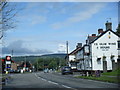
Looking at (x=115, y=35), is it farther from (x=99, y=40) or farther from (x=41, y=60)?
(x=41, y=60)

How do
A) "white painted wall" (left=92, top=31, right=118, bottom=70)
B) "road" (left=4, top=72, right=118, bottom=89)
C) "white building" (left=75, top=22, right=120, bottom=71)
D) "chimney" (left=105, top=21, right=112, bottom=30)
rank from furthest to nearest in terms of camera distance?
"chimney" (left=105, top=21, right=112, bottom=30) → "white painted wall" (left=92, top=31, right=118, bottom=70) → "white building" (left=75, top=22, right=120, bottom=71) → "road" (left=4, top=72, right=118, bottom=89)

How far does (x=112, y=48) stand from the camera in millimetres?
52375

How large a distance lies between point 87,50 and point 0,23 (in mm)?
39403

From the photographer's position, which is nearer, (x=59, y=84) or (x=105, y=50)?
(x=59, y=84)

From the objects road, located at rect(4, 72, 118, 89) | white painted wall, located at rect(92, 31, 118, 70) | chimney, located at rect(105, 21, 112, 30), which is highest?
chimney, located at rect(105, 21, 112, 30)

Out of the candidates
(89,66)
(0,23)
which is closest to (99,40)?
(89,66)

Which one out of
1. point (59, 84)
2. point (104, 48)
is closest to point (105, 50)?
point (104, 48)

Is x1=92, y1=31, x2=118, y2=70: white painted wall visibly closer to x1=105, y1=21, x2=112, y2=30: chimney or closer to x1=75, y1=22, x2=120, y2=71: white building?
x1=75, y1=22, x2=120, y2=71: white building

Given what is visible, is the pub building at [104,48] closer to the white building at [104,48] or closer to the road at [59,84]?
the white building at [104,48]

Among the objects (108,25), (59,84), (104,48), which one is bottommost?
(59,84)

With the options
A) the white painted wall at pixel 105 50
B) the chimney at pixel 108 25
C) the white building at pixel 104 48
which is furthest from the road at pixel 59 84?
the chimney at pixel 108 25

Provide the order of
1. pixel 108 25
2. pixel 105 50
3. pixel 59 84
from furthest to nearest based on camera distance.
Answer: pixel 108 25
pixel 105 50
pixel 59 84

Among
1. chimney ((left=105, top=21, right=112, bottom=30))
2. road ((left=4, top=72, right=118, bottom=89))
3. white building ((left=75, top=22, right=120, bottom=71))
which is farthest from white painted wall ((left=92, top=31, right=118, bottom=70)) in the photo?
road ((left=4, top=72, right=118, bottom=89))

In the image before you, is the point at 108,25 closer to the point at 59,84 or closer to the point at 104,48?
the point at 104,48
